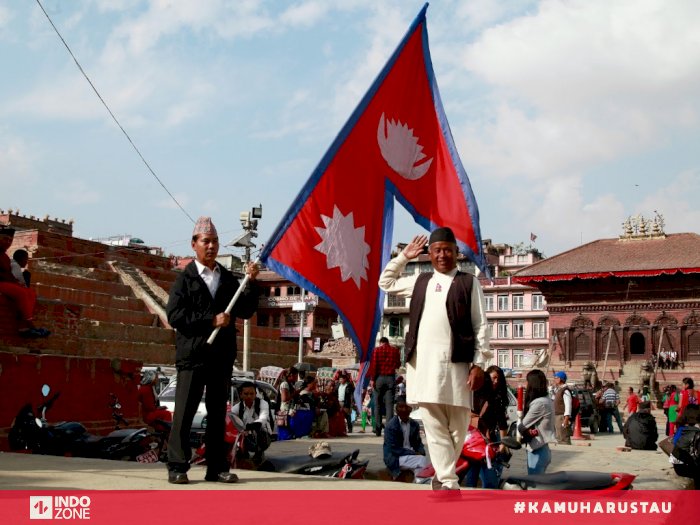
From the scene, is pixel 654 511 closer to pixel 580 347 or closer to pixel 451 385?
pixel 451 385

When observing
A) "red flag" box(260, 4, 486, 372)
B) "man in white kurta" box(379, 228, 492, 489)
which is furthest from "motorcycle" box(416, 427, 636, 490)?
"red flag" box(260, 4, 486, 372)

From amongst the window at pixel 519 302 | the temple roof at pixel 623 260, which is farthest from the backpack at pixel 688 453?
the window at pixel 519 302

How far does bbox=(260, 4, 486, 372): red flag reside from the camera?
26.9ft

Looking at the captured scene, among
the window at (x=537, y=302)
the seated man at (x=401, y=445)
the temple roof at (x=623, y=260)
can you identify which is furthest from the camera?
the window at (x=537, y=302)

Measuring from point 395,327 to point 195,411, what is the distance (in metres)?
75.4

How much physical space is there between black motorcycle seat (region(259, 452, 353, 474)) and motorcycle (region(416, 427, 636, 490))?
4.83ft

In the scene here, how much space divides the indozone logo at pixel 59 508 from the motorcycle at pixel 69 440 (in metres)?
4.43

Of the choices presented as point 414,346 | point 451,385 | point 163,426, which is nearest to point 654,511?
point 451,385

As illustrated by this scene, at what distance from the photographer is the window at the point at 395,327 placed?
3162 inches

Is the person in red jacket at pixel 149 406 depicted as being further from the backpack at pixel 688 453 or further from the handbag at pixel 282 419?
the backpack at pixel 688 453

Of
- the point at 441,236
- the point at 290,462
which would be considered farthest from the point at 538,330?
the point at 441,236

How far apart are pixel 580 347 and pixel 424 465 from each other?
1962 inches

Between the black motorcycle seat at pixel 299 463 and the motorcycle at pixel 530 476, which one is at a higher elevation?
the motorcycle at pixel 530 476

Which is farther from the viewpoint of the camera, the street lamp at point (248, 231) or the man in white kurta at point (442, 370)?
the street lamp at point (248, 231)
